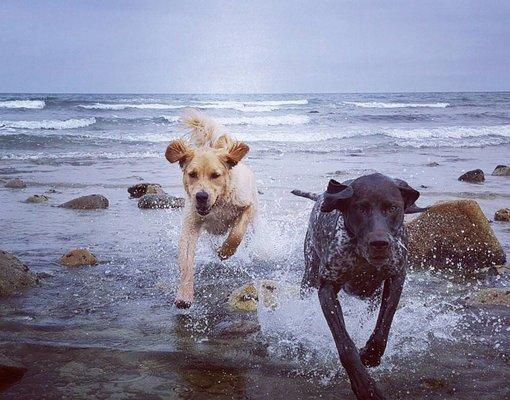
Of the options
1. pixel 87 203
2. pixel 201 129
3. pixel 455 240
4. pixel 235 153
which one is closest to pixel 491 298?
pixel 455 240

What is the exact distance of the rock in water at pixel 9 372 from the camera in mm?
3639

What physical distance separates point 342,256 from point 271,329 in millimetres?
1084

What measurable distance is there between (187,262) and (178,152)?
1.10m

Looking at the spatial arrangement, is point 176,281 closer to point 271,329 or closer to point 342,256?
point 271,329

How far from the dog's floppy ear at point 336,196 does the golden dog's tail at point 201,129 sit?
3490 millimetres

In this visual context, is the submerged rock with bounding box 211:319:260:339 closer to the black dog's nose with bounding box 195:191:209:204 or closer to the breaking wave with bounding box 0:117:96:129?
the black dog's nose with bounding box 195:191:209:204

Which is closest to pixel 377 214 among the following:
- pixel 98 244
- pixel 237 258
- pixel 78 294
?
pixel 78 294

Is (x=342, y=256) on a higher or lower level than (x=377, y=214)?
lower

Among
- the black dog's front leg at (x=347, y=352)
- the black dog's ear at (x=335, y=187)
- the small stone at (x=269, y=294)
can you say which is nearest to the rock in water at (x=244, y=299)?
the small stone at (x=269, y=294)

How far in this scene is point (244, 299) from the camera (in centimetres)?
539

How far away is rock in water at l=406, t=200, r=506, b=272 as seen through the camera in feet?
21.8

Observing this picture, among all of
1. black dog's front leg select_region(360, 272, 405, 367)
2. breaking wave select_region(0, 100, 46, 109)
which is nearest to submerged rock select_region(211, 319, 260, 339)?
black dog's front leg select_region(360, 272, 405, 367)

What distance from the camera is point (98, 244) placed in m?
7.61

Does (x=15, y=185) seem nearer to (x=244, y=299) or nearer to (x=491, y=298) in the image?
(x=244, y=299)
